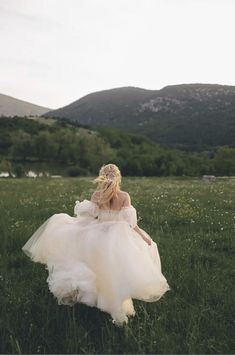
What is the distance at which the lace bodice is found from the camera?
7.52 meters

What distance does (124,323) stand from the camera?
656 centimetres

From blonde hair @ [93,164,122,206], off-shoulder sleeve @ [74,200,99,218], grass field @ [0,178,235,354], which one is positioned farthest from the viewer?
off-shoulder sleeve @ [74,200,99,218]

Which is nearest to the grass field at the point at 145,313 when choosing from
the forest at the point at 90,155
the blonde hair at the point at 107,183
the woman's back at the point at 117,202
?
the woman's back at the point at 117,202

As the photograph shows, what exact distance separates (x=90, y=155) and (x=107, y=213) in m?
117

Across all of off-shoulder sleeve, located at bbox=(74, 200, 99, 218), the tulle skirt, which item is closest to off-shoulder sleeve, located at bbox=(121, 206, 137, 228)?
the tulle skirt

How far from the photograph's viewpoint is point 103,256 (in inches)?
271

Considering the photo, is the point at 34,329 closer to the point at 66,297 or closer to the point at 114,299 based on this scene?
the point at 66,297

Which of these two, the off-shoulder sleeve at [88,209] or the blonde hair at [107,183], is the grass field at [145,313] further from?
the blonde hair at [107,183]

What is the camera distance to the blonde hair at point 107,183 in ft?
25.0

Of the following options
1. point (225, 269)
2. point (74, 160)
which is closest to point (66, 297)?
point (225, 269)

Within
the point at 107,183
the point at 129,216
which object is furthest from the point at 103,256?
the point at 107,183

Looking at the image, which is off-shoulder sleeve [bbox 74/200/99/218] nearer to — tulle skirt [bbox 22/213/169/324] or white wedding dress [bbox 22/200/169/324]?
white wedding dress [bbox 22/200/169/324]

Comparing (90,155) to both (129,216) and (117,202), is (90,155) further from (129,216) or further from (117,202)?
(129,216)

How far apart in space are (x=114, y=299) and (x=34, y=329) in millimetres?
1185
